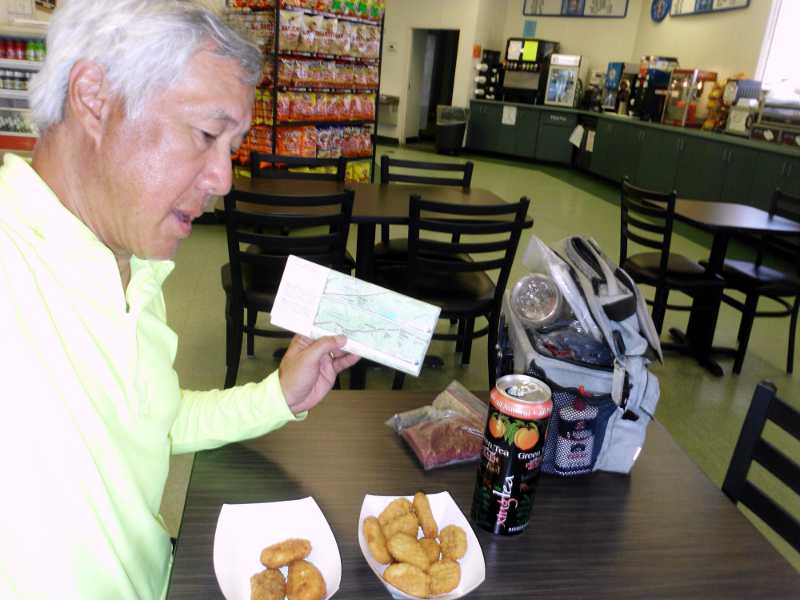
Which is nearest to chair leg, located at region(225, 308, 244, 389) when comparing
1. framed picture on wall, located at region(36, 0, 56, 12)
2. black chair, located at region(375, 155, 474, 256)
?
black chair, located at region(375, 155, 474, 256)

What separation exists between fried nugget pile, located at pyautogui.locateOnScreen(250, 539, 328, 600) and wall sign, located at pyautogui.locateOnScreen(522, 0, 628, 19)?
1133 cm

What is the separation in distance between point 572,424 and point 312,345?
47cm

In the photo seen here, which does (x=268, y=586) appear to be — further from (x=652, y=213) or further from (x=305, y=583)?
(x=652, y=213)

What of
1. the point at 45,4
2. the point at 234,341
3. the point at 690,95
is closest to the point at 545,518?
the point at 234,341

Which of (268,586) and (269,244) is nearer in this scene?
(268,586)

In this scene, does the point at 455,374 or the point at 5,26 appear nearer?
the point at 455,374

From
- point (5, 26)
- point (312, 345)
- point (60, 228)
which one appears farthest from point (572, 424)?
point (5, 26)

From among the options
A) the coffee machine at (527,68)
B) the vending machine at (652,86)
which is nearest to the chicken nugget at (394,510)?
the vending machine at (652,86)

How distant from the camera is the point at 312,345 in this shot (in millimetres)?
1031

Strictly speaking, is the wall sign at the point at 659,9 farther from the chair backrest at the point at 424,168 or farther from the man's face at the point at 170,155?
the man's face at the point at 170,155

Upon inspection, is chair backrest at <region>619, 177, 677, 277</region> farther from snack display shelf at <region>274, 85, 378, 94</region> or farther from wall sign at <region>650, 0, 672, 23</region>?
wall sign at <region>650, 0, 672, 23</region>

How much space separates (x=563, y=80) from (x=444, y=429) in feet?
34.1

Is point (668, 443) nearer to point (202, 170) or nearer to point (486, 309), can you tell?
point (202, 170)

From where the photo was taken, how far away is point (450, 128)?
10914 millimetres
